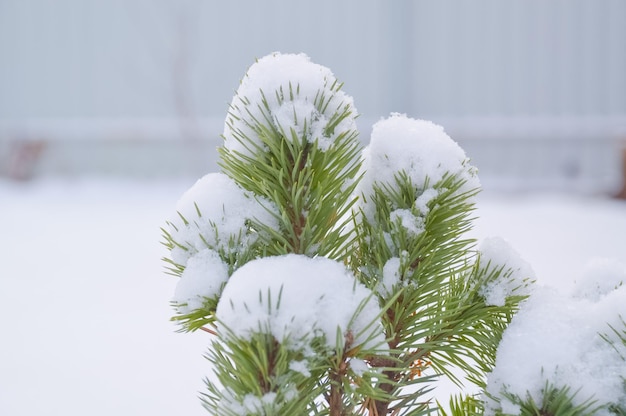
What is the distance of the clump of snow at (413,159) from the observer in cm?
34

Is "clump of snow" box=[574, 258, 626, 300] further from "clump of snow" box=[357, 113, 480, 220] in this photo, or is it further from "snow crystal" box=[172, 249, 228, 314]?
"snow crystal" box=[172, 249, 228, 314]

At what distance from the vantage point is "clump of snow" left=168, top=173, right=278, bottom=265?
0.32 meters

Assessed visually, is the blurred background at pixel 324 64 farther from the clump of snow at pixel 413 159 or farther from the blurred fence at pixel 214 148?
the clump of snow at pixel 413 159

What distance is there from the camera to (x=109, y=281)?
2.27 m

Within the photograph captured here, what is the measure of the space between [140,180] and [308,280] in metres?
4.34

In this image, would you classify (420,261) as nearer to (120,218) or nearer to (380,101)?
(120,218)

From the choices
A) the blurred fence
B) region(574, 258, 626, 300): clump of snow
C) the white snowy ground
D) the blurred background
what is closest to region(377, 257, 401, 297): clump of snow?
region(574, 258, 626, 300): clump of snow

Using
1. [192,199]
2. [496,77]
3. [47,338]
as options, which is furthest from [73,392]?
[496,77]

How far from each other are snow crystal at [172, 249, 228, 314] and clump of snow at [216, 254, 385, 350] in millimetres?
29

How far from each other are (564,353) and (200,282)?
181 mm

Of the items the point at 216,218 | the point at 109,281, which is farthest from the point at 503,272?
the point at 109,281

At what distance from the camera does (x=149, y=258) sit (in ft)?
8.46

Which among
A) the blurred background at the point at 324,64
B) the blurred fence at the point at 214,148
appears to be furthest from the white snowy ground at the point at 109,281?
the blurred background at the point at 324,64

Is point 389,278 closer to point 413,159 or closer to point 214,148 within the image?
point 413,159
